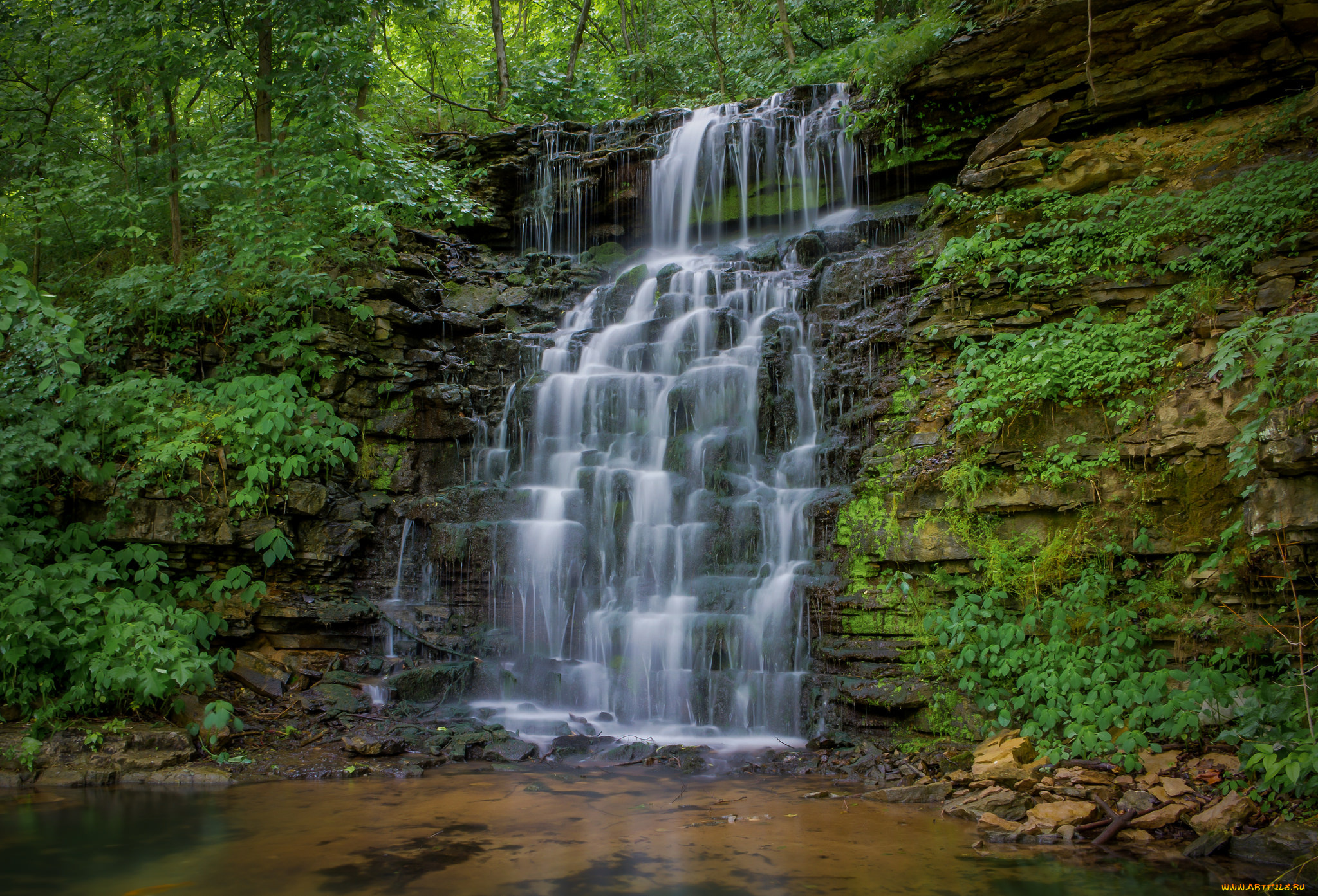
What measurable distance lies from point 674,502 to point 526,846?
4.99m

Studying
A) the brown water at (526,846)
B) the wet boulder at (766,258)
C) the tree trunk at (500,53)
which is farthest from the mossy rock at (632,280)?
the brown water at (526,846)

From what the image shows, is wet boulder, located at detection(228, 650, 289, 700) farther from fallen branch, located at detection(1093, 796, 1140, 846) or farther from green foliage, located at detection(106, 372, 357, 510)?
fallen branch, located at detection(1093, 796, 1140, 846)

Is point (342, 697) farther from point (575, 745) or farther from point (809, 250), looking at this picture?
point (809, 250)

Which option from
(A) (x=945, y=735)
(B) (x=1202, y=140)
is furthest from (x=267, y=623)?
(B) (x=1202, y=140)

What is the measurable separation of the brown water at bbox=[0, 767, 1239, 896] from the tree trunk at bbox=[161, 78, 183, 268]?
297 inches

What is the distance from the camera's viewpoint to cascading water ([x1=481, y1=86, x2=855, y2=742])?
8.10m

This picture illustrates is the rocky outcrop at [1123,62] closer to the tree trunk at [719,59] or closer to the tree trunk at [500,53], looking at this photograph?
the tree trunk at [719,59]

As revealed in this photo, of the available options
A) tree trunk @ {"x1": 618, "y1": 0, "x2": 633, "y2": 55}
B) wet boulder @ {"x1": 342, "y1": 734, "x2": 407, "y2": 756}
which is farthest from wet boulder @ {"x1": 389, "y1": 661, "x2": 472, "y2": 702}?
tree trunk @ {"x1": 618, "y1": 0, "x2": 633, "y2": 55}

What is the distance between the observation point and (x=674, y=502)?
955 centimetres

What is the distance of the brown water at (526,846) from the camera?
14.5 ft

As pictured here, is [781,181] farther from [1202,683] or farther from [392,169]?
[1202,683]

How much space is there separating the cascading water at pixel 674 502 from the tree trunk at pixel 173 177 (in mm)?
5093

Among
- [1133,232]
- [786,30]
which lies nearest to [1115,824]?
[1133,232]

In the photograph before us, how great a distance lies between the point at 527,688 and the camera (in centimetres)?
888
